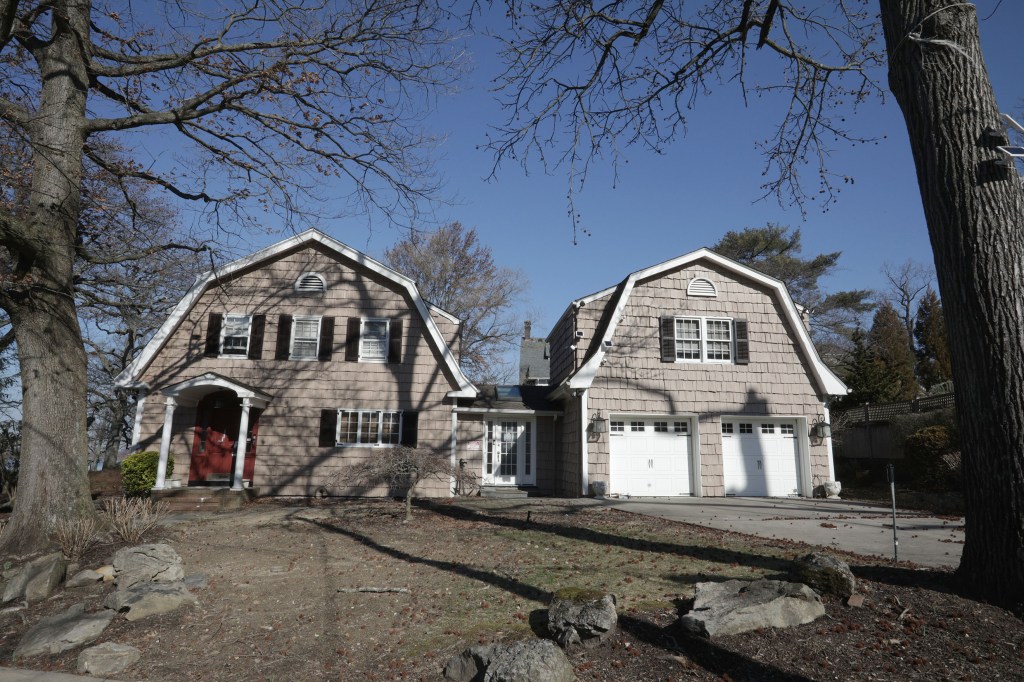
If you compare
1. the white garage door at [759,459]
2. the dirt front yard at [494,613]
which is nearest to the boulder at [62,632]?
the dirt front yard at [494,613]

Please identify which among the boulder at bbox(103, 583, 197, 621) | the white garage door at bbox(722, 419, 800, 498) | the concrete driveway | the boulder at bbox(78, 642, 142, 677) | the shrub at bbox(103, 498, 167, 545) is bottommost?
the boulder at bbox(78, 642, 142, 677)

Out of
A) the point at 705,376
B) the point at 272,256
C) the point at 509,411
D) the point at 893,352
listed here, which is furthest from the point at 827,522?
the point at 893,352

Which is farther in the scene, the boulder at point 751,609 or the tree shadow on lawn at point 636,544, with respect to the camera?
the tree shadow on lawn at point 636,544

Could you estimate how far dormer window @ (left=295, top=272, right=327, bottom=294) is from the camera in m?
16.3

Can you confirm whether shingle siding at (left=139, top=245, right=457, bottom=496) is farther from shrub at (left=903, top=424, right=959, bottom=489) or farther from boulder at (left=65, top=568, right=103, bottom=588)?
shrub at (left=903, top=424, right=959, bottom=489)

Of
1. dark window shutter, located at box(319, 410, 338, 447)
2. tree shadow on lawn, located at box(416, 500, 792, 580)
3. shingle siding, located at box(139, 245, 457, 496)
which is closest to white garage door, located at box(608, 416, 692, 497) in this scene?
shingle siding, located at box(139, 245, 457, 496)

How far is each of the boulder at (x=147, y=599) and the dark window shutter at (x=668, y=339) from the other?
1230 centimetres

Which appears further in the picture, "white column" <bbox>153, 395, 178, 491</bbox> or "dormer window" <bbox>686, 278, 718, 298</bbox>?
"dormer window" <bbox>686, 278, 718, 298</bbox>

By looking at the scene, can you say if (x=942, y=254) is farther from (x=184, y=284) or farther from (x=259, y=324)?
(x=184, y=284)

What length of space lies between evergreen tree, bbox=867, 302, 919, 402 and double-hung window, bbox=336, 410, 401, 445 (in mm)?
17318

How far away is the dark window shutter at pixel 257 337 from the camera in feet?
51.8

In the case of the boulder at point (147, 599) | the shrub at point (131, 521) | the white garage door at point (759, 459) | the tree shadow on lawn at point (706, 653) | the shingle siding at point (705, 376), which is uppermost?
the shingle siding at point (705, 376)

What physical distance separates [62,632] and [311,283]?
11.4 meters

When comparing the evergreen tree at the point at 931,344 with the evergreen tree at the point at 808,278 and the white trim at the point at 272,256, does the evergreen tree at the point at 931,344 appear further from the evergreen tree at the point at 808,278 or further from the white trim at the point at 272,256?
the white trim at the point at 272,256
